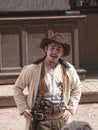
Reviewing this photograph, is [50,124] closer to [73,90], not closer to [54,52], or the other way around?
[73,90]

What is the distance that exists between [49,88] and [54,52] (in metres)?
0.33

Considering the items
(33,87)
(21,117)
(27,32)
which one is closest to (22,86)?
(33,87)

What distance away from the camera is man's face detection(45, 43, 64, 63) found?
163 inches

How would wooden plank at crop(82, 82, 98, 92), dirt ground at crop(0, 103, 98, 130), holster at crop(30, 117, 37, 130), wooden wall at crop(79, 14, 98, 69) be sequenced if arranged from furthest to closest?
1. wooden wall at crop(79, 14, 98, 69)
2. wooden plank at crop(82, 82, 98, 92)
3. dirt ground at crop(0, 103, 98, 130)
4. holster at crop(30, 117, 37, 130)

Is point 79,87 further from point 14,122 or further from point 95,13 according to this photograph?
point 95,13

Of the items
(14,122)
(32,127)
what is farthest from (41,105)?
(14,122)

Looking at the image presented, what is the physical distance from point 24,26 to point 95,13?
3.50 metres

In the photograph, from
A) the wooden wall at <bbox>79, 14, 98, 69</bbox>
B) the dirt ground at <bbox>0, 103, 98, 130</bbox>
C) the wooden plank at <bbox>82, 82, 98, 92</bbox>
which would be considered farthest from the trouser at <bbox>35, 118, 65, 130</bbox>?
the wooden wall at <bbox>79, 14, 98, 69</bbox>

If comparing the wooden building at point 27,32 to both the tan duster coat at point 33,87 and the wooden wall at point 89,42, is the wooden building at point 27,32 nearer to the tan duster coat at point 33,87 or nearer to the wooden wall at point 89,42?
the wooden wall at point 89,42

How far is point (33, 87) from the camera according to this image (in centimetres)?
417

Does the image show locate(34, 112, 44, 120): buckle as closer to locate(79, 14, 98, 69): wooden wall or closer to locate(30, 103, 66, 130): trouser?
locate(30, 103, 66, 130): trouser

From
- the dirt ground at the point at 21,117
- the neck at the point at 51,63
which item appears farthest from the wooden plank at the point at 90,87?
the neck at the point at 51,63

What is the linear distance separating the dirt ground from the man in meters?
3.07

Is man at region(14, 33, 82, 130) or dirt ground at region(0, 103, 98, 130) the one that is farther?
dirt ground at region(0, 103, 98, 130)
